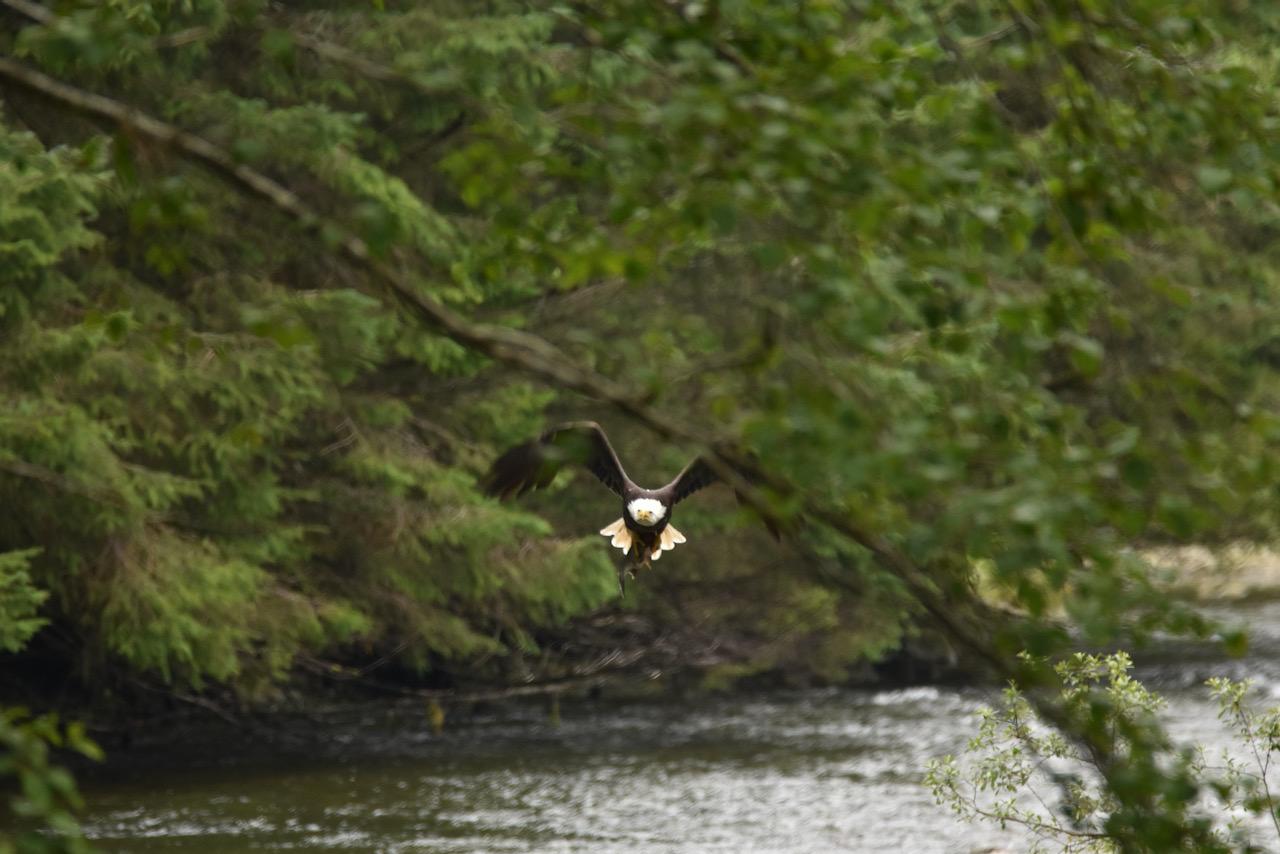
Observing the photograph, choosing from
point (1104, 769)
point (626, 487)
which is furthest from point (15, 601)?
point (1104, 769)

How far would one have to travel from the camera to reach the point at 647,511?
10352 mm

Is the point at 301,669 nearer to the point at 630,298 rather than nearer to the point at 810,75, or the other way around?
the point at 630,298

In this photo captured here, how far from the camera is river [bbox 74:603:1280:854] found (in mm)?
13641

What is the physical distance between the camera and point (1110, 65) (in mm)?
4418

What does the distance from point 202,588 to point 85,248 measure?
316 cm

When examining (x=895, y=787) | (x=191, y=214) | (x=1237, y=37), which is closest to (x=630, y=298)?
(x=895, y=787)

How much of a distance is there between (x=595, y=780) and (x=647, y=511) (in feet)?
20.6

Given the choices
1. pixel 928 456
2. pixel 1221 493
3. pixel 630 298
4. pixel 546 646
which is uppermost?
pixel 928 456

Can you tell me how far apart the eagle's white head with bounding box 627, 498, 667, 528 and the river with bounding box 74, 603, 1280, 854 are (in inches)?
150

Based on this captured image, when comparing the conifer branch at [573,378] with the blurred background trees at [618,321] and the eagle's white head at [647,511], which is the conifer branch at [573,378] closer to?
the blurred background trees at [618,321]

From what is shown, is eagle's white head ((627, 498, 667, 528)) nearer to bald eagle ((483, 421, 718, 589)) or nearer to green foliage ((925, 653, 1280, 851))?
bald eagle ((483, 421, 718, 589))

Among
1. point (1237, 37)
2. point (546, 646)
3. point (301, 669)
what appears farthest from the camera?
point (546, 646)

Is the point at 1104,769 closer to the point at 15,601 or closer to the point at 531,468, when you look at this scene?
the point at 531,468

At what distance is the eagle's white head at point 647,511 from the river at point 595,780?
12.5 feet
